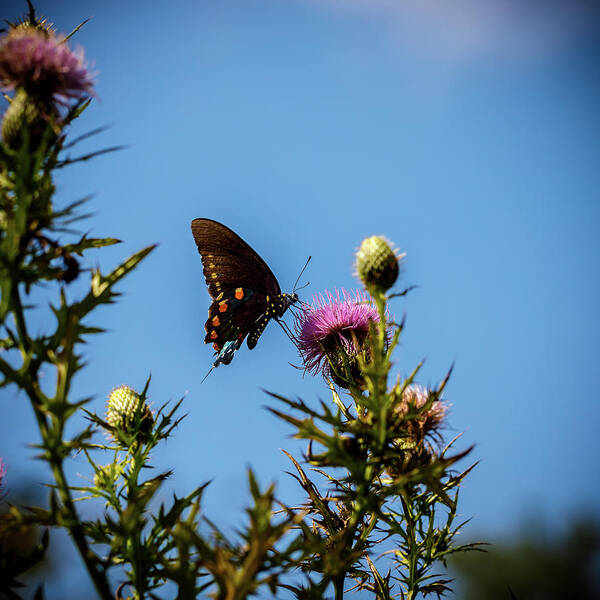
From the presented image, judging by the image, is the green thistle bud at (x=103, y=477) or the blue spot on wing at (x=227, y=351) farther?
the blue spot on wing at (x=227, y=351)

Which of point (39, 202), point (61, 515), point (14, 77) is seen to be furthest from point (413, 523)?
point (14, 77)

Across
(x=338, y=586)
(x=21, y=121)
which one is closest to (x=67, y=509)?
(x=338, y=586)

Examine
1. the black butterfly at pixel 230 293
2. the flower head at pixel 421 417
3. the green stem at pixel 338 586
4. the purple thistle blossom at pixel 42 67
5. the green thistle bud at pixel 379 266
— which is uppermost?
the black butterfly at pixel 230 293

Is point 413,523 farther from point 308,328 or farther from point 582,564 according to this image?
point 582,564

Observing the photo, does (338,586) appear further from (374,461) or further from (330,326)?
(330,326)

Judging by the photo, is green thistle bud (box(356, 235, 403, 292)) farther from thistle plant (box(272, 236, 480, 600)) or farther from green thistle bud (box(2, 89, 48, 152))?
green thistle bud (box(2, 89, 48, 152))

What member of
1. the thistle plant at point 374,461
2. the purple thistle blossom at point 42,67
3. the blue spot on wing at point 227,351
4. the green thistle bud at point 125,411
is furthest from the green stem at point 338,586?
the blue spot on wing at point 227,351

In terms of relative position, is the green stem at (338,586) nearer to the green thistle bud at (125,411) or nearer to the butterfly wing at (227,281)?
the green thistle bud at (125,411)
